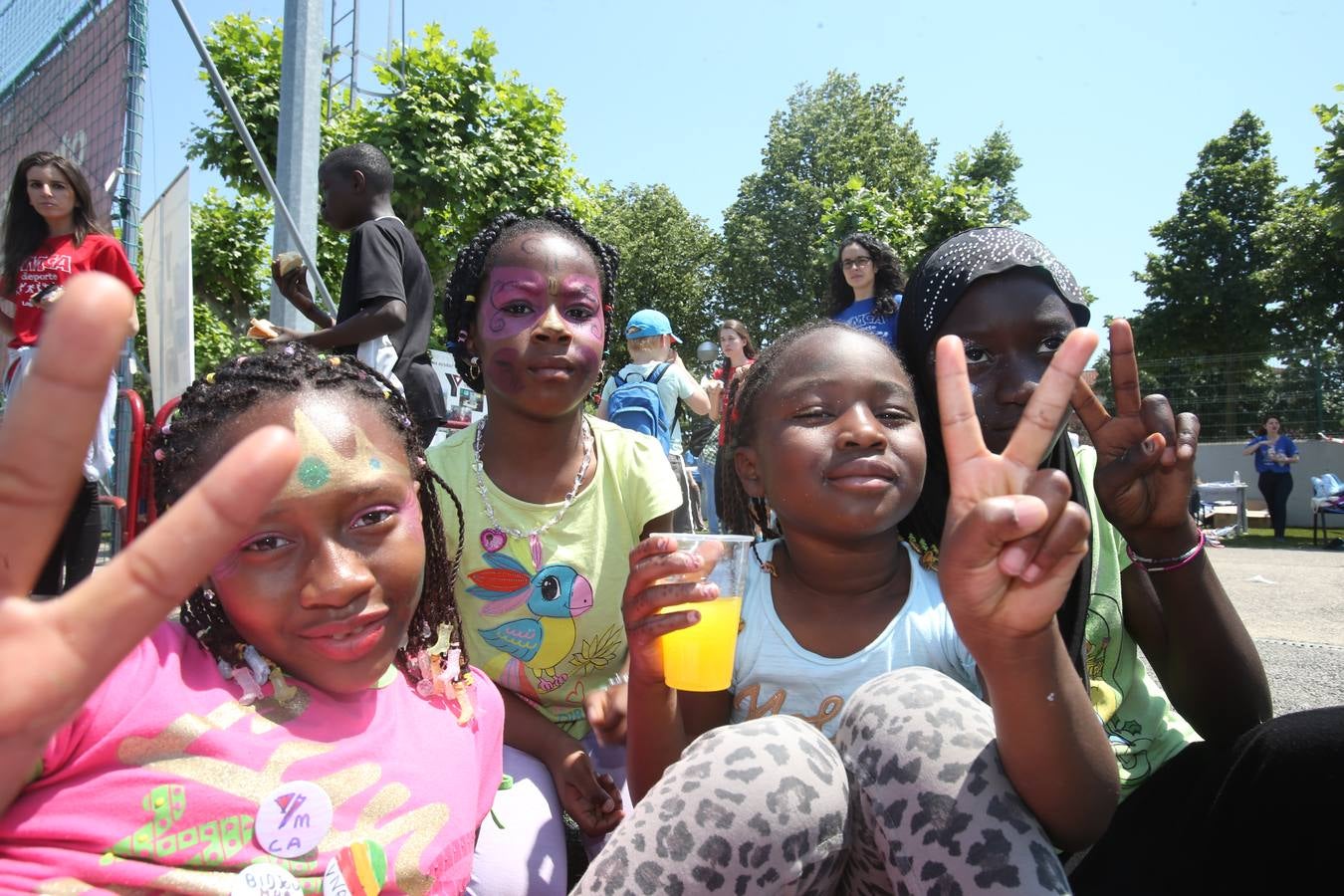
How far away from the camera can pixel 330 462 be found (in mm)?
1459

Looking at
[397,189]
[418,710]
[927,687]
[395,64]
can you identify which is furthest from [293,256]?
[395,64]

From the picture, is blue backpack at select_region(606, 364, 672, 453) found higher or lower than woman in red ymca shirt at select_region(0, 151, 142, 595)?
lower

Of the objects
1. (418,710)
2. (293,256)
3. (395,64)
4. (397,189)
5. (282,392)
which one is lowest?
(418,710)

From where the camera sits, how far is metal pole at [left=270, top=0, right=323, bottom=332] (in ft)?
18.2

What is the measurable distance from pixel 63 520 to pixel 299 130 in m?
5.59

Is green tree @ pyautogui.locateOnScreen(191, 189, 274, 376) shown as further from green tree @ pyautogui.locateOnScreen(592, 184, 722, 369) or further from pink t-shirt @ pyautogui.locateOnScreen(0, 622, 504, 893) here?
pink t-shirt @ pyautogui.locateOnScreen(0, 622, 504, 893)

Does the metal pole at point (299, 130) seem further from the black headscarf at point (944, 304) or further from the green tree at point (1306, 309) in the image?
the green tree at point (1306, 309)

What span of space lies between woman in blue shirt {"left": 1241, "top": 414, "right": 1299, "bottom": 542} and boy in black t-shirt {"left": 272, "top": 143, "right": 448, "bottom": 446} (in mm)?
15233

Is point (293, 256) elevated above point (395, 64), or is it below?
below

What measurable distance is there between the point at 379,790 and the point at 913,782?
0.87m

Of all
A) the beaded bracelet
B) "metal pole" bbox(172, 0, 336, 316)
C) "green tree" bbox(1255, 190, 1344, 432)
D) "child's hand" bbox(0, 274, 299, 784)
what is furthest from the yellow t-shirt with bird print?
"green tree" bbox(1255, 190, 1344, 432)

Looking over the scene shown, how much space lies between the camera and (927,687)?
121cm

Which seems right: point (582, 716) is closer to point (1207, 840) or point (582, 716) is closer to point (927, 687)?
point (927, 687)

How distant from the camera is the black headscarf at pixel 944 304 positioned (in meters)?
1.94
